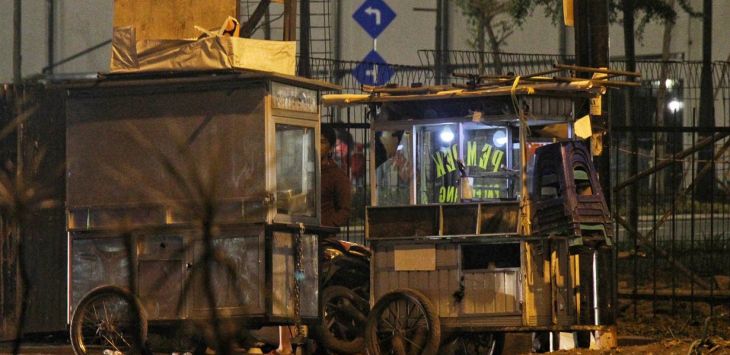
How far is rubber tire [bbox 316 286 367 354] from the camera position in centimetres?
1060

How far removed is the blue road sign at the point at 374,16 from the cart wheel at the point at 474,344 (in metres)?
11.5

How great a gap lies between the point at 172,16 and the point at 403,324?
2696 mm

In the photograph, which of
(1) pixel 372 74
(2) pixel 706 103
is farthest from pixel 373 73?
(2) pixel 706 103

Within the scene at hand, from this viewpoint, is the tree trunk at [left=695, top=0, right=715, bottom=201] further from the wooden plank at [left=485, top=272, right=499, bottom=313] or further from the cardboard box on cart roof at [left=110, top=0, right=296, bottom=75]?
the cardboard box on cart roof at [left=110, top=0, right=296, bottom=75]

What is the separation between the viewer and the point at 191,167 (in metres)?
3.81

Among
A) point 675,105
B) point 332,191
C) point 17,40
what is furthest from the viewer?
point 17,40

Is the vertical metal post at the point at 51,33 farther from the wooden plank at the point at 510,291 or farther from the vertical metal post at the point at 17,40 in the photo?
the wooden plank at the point at 510,291

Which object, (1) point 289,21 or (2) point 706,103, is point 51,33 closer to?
(2) point 706,103

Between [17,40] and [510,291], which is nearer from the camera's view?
[510,291]

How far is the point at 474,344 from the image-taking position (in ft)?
34.8

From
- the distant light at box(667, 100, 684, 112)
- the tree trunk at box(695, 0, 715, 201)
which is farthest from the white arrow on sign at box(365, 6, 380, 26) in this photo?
the tree trunk at box(695, 0, 715, 201)

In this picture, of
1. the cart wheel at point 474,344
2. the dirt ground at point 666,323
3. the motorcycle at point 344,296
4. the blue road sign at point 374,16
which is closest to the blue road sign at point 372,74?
the blue road sign at point 374,16

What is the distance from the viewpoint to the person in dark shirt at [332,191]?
1130 cm

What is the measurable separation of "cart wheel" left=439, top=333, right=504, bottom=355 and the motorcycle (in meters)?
0.77
